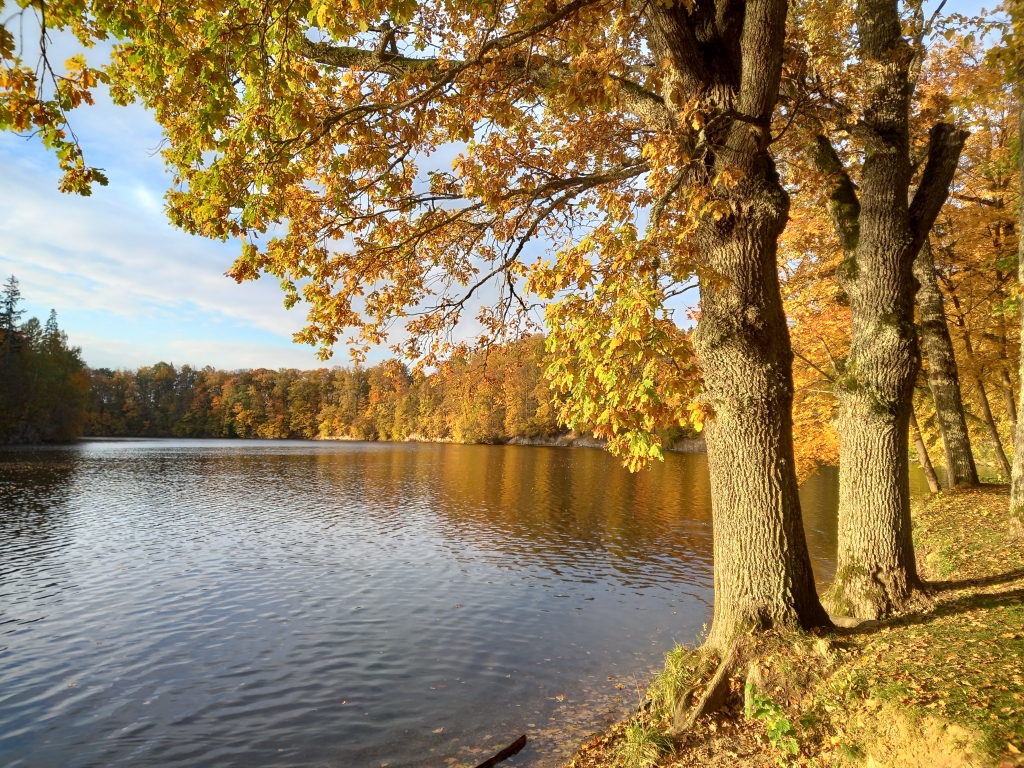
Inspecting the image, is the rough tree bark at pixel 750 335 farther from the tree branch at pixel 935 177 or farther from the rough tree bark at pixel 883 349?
the tree branch at pixel 935 177

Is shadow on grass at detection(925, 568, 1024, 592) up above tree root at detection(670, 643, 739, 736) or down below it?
above

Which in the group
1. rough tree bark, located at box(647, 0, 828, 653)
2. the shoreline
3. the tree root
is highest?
rough tree bark, located at box(647, 0, 828, 653)

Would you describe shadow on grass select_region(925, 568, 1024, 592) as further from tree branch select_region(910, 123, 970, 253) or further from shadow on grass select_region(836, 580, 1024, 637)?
tree branch select_region(910, 123, 970, 253)

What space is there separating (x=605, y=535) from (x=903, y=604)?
14646 mm

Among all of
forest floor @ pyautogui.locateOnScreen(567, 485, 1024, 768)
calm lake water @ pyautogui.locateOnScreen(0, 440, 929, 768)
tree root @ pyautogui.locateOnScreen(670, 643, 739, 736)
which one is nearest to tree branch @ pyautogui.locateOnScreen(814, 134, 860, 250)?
forest floor @ pyautogui.locateOnScreen(567, 485, 1024, 768)

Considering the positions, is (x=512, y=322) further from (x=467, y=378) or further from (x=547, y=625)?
(x=547, y=625)

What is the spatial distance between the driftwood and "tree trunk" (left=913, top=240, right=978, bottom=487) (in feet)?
34.8

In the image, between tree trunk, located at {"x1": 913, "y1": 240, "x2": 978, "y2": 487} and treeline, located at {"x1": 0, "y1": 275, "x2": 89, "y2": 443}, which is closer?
tree trunk, located at {"x1": 913, "y1": 240, "x2": 978, "y2": 487}

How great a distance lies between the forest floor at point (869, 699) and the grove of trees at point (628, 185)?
0.41m

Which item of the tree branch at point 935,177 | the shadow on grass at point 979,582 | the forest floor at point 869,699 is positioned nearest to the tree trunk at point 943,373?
the tree branch at point 935,177

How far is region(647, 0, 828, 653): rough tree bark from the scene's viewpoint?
5.10 m

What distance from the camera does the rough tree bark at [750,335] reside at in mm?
5102

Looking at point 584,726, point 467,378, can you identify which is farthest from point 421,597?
point 467,378

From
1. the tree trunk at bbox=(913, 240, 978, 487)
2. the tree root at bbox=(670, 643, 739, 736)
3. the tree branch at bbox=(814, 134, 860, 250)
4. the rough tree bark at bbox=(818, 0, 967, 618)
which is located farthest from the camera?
the tree trunk at bbox=(913, 240, 978, 487)
